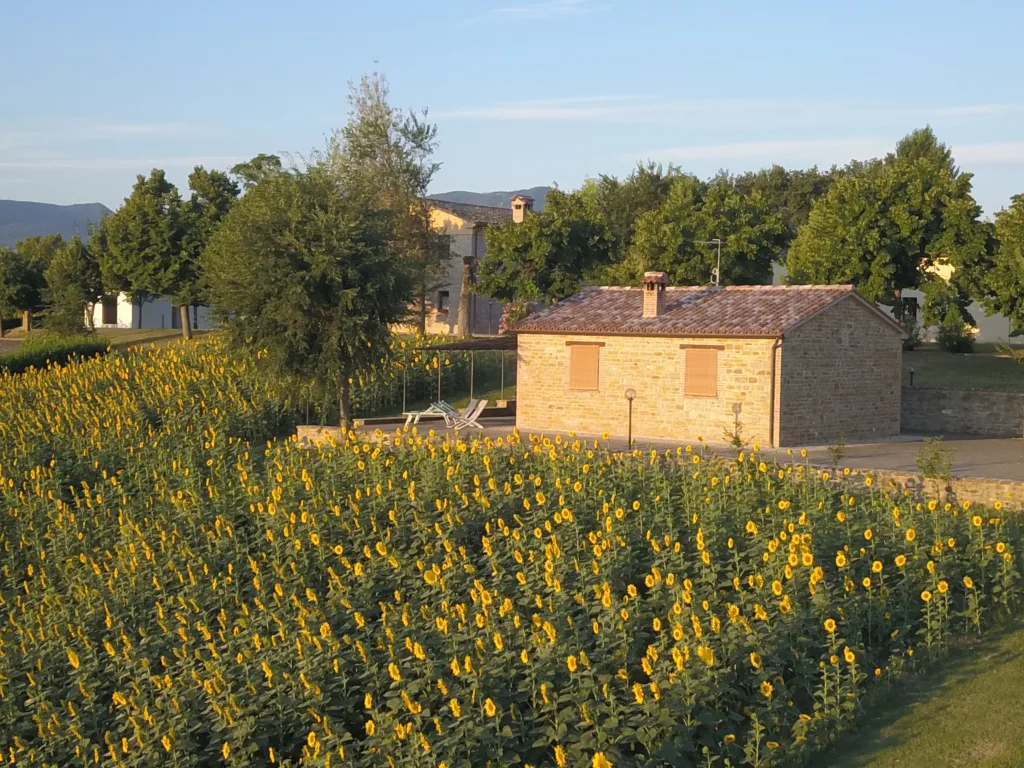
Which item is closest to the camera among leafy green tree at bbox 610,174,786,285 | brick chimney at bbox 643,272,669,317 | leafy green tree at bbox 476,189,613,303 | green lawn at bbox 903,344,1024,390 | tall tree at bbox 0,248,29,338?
brick chimney at bbox 643,272,669,317

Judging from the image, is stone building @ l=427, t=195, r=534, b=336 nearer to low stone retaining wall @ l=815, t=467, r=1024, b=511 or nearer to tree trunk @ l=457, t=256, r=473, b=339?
tree trunk @ l=457, t=256, r=473, b=339

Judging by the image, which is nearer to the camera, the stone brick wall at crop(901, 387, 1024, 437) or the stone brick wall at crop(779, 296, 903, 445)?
the stone brick wall at crop(779, 296, 903, 445)

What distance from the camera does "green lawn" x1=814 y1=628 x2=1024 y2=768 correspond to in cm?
913

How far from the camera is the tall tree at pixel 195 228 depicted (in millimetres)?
50375

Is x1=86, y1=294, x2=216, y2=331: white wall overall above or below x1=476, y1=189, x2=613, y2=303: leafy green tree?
below

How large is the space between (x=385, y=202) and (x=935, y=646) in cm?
3754

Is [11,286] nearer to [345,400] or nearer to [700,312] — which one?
[345,400]

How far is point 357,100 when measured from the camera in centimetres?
4759

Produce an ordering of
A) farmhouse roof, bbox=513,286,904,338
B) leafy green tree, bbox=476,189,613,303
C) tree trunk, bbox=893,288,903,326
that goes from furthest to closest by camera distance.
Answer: leafy green tree, bbox=476,189,613,303
tree trunk, bbox=893,288,903,326
farmhouse roof, bbox=513,286,904,338

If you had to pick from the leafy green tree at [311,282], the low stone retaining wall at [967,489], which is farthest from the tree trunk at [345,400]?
the low stone retaining wall at [967,489]

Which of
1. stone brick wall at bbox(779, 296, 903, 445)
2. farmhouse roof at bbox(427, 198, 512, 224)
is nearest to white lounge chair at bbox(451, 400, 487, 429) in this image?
stone brick wall at bbox(779, 296, 903, 445)

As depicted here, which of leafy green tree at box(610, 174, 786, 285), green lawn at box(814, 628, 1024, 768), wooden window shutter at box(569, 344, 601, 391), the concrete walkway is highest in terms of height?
leafy green tree at box(610, 174, 786, 285)

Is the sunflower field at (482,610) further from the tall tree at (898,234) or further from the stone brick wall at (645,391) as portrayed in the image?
the tall tree at (898,234)

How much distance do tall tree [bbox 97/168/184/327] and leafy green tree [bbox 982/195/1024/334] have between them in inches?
1316
